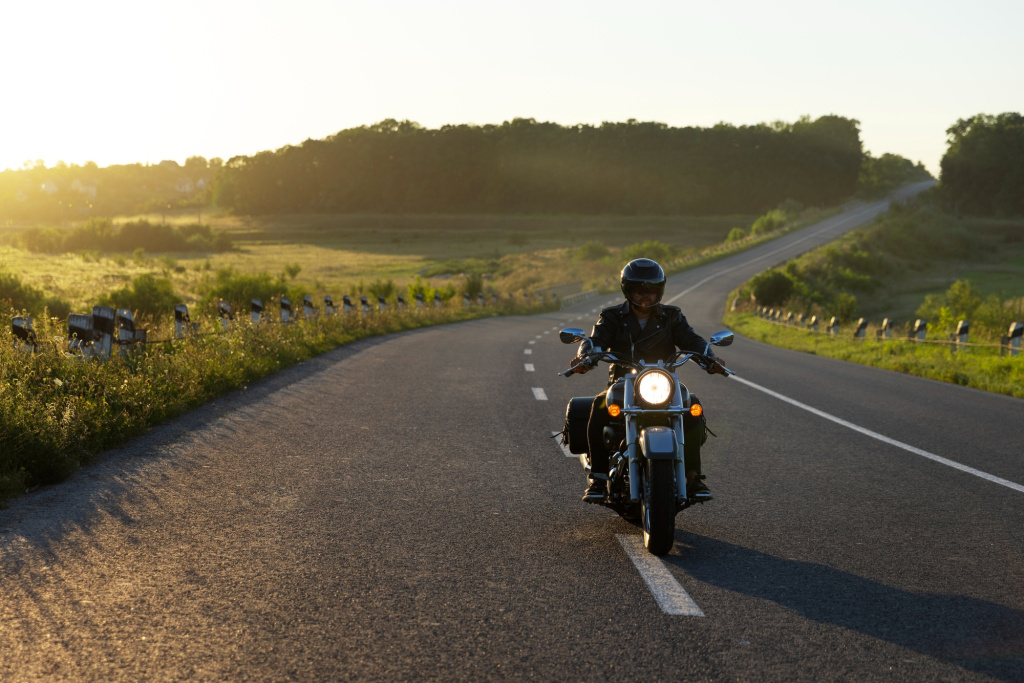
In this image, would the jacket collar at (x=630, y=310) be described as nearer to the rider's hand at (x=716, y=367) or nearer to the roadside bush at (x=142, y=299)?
Result: the rider's hand at (x=716, y=367)

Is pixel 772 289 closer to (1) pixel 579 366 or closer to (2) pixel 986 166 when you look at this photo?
(1) pixel 579 366

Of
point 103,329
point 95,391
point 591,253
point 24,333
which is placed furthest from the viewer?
point 591,253

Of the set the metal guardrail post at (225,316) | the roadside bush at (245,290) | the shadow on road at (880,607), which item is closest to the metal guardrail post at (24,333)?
the metal guardrail post at (225,316)

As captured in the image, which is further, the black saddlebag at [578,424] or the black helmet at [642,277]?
the black saddlebag at [578,424]

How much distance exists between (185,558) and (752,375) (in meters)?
13.3

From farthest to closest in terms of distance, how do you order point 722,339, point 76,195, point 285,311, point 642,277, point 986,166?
point 76,195 < point 986,166 < point 285,311 < point 722,339 < point 642,277

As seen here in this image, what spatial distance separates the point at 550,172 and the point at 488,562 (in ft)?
581

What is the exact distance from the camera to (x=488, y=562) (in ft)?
17.0

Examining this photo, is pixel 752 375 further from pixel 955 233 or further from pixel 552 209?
pixel 552 209

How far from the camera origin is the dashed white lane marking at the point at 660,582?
4.47 metres

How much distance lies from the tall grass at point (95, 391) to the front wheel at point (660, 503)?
425 cm

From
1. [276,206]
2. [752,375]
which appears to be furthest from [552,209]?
[752,375]

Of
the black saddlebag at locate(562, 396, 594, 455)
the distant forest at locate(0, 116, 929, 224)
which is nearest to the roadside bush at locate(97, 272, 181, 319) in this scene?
the black saddlebag at locate(562, 396, 594, 455)

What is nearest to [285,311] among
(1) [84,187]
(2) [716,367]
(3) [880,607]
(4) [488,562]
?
(2) [716,367]
